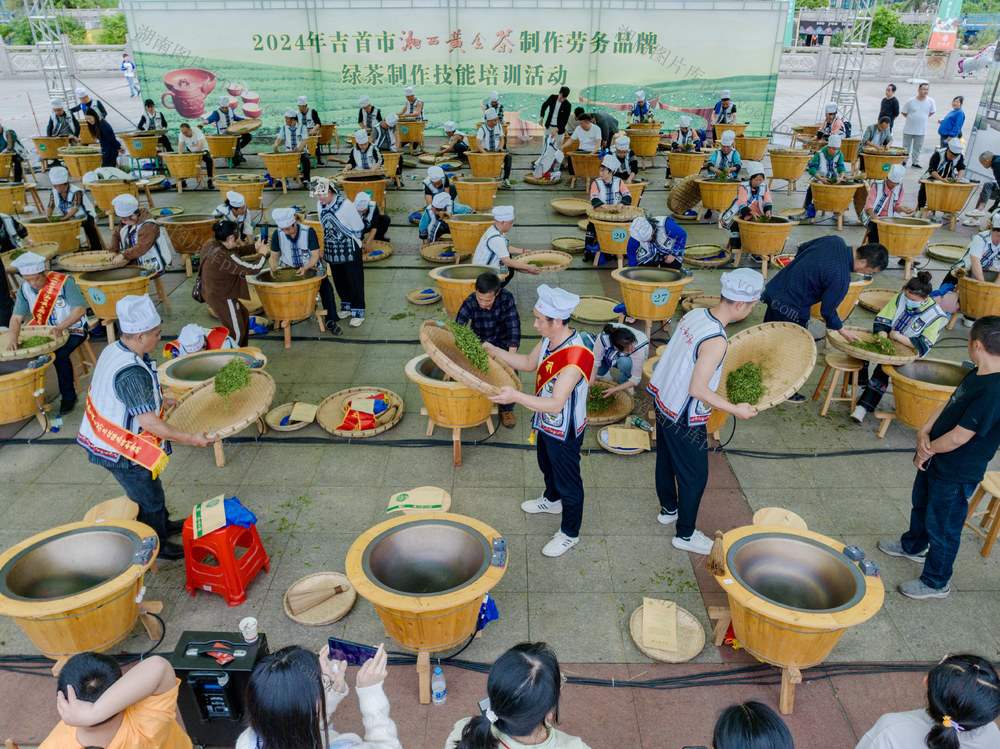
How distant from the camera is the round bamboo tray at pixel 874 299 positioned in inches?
340

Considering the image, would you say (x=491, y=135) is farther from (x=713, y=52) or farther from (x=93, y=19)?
(x=93, y=19)

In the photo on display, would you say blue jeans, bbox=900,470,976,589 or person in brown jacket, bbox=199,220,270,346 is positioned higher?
person in brown jacket, bbox=199,220,270,346

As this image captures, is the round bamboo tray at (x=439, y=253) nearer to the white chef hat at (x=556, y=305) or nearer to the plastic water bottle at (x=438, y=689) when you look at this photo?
the white chef hat at (x=556, y=305)

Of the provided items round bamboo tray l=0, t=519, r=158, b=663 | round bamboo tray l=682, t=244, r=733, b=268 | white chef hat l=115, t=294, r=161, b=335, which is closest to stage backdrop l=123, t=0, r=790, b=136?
round bamboo tray l=682, t=244, r=733, b=268

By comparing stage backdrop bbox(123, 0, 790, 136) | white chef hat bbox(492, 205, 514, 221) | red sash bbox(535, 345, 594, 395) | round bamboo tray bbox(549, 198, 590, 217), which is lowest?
round bamboo tray bbox(549, 198, 590, 217)

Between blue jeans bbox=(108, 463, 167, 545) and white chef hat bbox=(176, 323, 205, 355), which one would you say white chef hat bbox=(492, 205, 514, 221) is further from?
blue jeans bbox=(108, 463, 167, 545)

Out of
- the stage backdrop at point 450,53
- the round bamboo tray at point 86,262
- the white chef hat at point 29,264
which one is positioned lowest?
the round bamboo tray at point 86,262

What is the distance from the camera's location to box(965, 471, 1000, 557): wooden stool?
4547 millimetres

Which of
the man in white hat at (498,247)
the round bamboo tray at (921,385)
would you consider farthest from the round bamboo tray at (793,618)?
the man in white hat at (498,247)

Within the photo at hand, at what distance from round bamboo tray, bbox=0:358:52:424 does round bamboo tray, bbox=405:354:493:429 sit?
3323 mm

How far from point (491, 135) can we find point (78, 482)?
35.3ft

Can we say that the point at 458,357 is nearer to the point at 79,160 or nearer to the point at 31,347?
the point at 31,347

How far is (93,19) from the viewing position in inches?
1571

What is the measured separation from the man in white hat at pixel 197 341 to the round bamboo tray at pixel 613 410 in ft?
11.7
